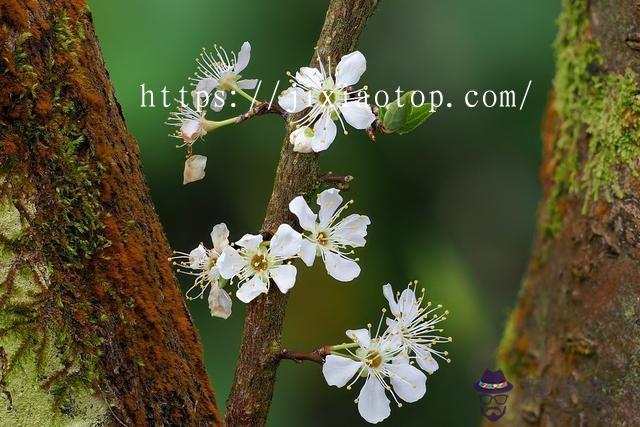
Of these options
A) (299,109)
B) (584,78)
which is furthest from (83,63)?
(584,78)

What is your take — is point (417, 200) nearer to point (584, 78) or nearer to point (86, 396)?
point (584, 78)

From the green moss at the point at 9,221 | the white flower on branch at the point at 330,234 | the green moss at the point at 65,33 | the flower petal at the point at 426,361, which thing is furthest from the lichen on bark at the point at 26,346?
the flower petal at the point at 426,361

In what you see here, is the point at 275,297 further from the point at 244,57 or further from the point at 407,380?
the point at 244,57

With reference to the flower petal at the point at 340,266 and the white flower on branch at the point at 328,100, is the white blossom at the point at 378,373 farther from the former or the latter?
the white flower on branch at the point at 328,100

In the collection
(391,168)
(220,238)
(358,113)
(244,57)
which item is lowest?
(220,238)

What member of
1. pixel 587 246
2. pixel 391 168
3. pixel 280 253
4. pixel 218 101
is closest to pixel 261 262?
pixel 280 253

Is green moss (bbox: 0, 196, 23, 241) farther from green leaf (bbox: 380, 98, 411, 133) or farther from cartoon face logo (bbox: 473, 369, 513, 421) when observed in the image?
cartoon face logo (bbox: 473, 369, 513, 421)

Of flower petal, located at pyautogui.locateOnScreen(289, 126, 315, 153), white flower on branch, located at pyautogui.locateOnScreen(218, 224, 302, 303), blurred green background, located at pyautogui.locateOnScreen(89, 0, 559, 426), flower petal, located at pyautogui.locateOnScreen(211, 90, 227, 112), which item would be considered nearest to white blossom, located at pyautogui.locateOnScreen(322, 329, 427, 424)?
white flower on branch, located at pyautogui.locateOnScreen(218, 224, 302, 303)
